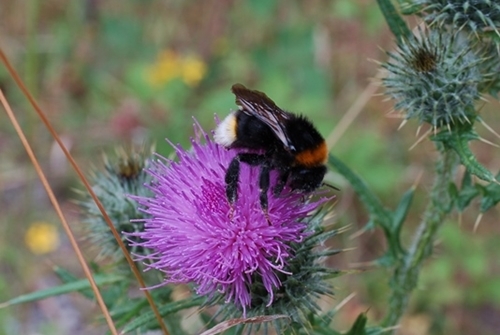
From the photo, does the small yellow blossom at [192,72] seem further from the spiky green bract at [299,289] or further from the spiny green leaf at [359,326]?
the spiny green leaf at [359,326]

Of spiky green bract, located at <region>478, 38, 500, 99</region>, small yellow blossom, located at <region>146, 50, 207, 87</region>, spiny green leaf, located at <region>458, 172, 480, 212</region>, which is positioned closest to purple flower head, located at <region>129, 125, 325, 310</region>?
spiny green leaf, located at <region>458, 172, 480, 212</region>

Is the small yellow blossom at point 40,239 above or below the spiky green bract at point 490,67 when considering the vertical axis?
above

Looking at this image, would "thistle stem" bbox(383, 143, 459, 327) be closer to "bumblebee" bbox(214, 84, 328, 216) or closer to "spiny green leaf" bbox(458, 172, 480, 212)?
"spiny green leaf" bbox(458, 172, 480, 212)

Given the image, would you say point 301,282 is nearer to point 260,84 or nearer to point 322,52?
point 260,84

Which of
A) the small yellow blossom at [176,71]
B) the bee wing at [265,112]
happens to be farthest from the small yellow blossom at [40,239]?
the bee wing at [265,112]

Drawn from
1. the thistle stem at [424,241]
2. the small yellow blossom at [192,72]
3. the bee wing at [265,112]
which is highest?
the small yellow blossom at [192,72]

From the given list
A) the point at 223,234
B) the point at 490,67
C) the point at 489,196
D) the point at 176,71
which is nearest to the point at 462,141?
the point at 489,196

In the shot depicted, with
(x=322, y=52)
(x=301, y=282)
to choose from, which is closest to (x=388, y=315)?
(x=301, y=282)
